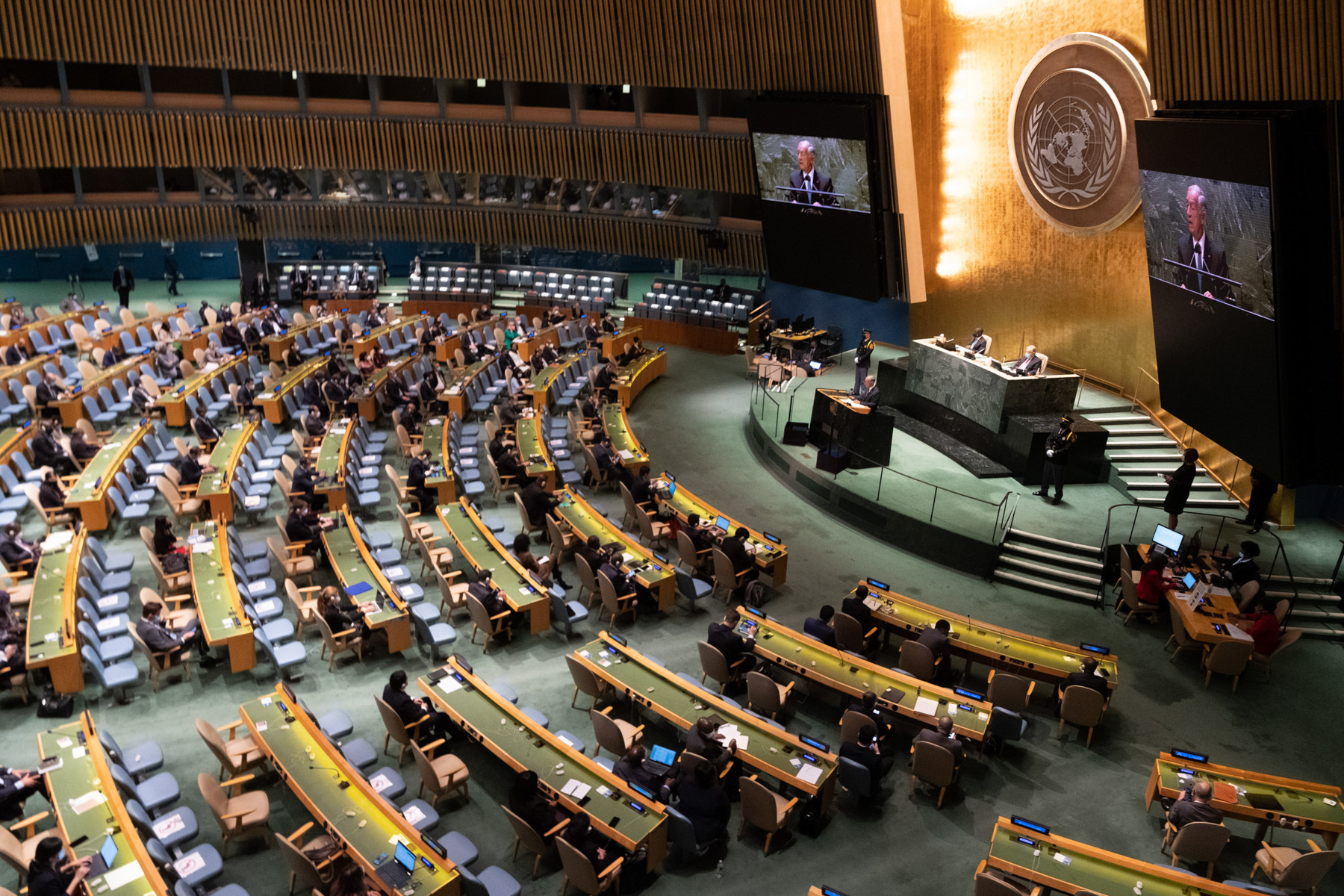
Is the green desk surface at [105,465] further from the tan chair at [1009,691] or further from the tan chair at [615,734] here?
the tan chair at [1009,691]

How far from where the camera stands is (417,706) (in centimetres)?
926

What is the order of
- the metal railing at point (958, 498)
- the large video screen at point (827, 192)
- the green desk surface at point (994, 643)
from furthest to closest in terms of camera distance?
the large video screen at point (827, 192) → the metal railing at point (958, 498) → the green desk surface at point (994, 643)

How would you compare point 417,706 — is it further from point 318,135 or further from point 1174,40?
point 318,135

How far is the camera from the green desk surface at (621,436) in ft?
53.8

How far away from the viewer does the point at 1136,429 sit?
637 inches

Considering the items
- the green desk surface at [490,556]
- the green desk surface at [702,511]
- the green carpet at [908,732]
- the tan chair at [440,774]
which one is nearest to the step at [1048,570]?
the green carpet at [908,732]

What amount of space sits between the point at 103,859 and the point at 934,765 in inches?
268

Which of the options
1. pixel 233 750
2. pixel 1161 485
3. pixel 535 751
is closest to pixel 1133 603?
pixel 1161 485

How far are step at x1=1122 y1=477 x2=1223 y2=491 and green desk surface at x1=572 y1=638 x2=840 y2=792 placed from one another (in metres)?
7.56

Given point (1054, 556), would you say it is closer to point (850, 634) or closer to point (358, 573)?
point (850, 634)

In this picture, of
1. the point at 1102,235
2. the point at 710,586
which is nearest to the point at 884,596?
the point at 710,586

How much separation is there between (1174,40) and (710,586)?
27.5 ft

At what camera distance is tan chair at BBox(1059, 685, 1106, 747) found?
9.63 m

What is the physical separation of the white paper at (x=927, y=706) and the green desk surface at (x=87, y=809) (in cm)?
659
